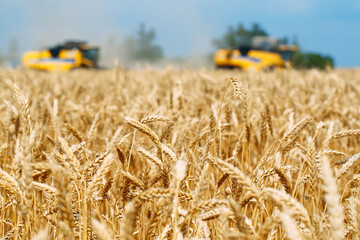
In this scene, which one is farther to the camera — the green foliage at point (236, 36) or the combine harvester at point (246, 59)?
the green foliage at point (236, 36)

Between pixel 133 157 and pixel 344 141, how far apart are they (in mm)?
1477

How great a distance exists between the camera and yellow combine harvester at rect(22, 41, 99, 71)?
20.1 metres

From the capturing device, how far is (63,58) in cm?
2128

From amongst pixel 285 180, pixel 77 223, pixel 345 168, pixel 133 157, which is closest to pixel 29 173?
pixel 77 223

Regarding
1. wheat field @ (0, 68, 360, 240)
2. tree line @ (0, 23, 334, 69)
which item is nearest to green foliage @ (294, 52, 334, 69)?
tree line @ (0, 23, 334, 69)

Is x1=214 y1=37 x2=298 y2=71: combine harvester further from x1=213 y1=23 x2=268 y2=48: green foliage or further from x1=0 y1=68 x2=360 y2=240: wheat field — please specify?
x1=213 y1=23 x2=268 y2=48: green foliage

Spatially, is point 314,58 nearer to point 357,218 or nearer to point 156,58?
point 156,58

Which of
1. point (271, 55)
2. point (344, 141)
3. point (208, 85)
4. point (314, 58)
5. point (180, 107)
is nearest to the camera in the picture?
point (180, 107)

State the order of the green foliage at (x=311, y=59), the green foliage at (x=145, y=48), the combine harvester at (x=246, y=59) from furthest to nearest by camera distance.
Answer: the green foliage at (x=145, y=48) → the green foliage at (x=311, y=59) → the combine harvester at (x=246, y=59)

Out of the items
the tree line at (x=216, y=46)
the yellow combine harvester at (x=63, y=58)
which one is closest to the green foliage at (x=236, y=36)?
the tree line at (x=216, y=46)

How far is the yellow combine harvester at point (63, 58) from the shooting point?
20.1 metres

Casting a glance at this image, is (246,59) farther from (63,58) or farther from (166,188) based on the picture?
(166,188)

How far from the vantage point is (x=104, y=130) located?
8.21ft

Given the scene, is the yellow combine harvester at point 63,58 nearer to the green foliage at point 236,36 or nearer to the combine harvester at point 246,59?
the combine harvester at point 246,59
